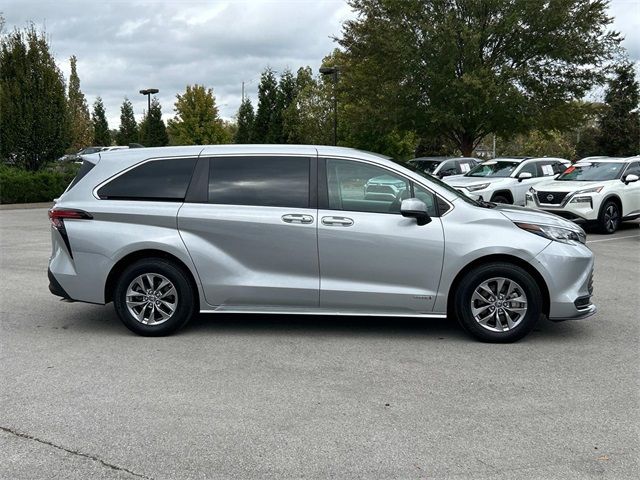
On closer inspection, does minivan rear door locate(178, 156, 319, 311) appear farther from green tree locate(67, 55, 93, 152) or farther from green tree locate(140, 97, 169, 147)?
green tree locate(140, 97, 169, 147)

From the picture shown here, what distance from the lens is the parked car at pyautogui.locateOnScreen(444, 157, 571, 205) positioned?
16.2m

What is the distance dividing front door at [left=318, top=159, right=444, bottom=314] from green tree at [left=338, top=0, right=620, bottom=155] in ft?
62.9

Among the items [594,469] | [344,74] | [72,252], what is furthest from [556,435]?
[344,74]

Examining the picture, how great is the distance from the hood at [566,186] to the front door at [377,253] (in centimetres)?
1004

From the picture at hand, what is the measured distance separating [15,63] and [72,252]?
19889mm

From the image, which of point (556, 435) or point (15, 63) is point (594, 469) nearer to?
point (556, 435)

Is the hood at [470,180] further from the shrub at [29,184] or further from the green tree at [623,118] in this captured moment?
the green tree at [623,118]

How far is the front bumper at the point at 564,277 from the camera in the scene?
223 inches

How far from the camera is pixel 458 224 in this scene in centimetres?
573

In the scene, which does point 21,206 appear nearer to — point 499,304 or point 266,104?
point 499,304

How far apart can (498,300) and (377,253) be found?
115cm

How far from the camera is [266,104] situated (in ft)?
141

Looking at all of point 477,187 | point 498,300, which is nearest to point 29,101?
point 477,187

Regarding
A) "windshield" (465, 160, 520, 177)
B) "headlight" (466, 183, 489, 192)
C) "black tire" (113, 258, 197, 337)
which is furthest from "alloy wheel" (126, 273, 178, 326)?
"windshield" (465, 160, 520, 177)
